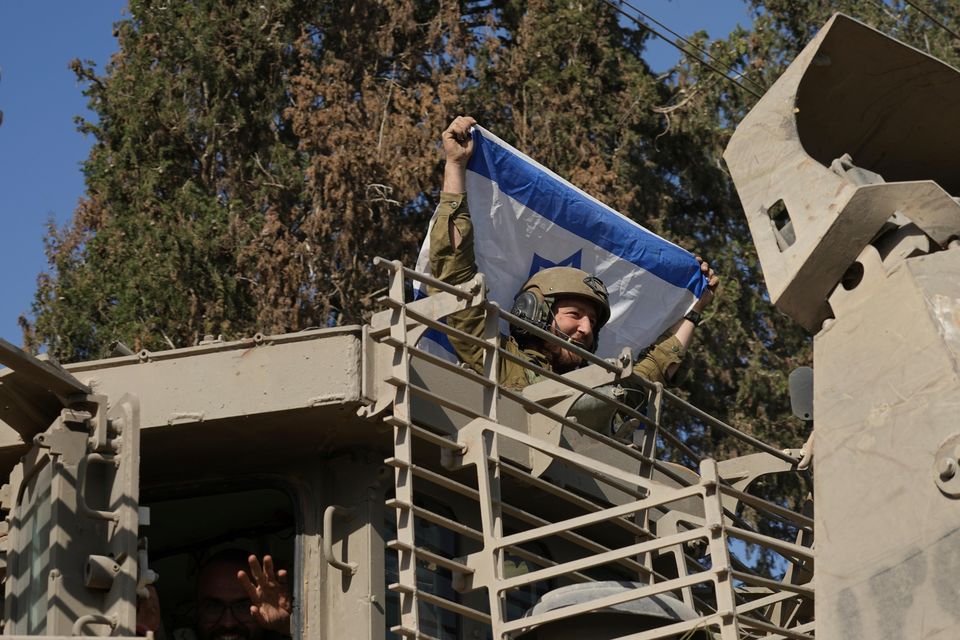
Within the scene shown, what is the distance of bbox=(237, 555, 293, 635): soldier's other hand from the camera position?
7695 mm

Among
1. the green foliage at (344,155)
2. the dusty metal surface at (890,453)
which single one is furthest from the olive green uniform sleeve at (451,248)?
→ the green foliage at (344,155)

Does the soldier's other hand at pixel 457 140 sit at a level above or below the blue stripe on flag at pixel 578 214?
below

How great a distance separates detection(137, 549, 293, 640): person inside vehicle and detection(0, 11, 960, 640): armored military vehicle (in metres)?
0.17

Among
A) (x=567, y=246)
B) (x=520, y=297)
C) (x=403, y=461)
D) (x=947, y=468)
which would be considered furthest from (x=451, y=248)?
(x=947, y=468)

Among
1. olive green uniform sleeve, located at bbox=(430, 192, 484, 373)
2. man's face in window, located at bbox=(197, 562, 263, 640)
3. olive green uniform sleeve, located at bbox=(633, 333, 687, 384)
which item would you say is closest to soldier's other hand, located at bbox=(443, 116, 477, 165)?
olive green uniform sleeve, located at bbox=(430, 192, 484, 373)

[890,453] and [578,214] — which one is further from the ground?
[578,214]

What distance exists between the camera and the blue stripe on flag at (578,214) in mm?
11547

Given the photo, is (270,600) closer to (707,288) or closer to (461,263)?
(461,263)

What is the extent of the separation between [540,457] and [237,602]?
4.95ft

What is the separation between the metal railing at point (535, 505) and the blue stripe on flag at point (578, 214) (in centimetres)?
292

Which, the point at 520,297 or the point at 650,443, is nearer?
the point at 650,443

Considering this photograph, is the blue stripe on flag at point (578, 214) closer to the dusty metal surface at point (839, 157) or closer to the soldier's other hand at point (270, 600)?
the soldier's other hand at point (270, 600)

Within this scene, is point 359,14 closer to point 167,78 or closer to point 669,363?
point 167,78

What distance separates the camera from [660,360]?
10633 mm
